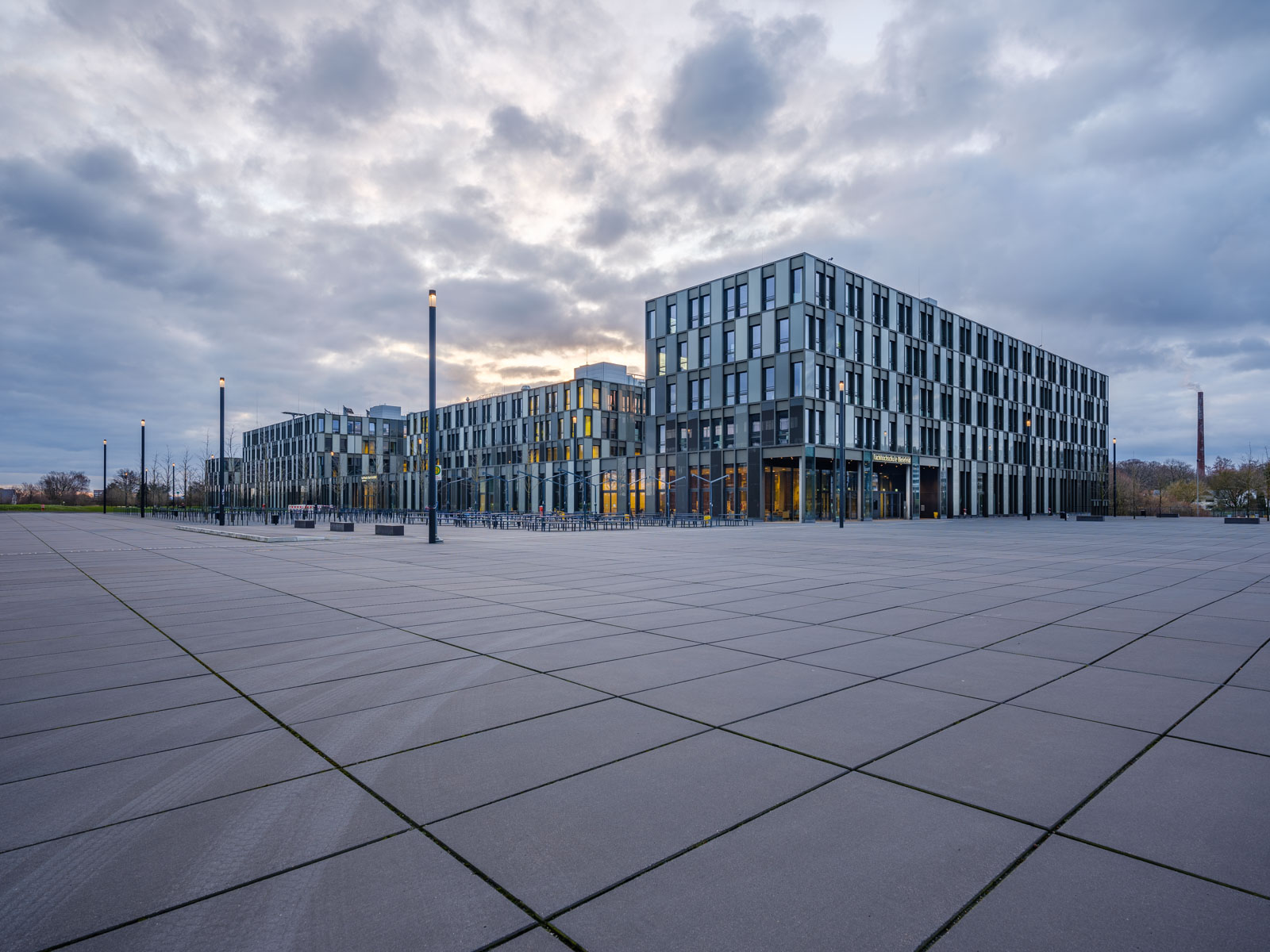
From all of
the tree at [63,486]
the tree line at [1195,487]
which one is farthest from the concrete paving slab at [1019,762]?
the tree at [63,486]

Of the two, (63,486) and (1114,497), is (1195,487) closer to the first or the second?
(1114,497)

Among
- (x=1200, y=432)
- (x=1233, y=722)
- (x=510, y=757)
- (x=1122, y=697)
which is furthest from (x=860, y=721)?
(x=1200, y=432)

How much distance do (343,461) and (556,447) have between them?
52.1 meters

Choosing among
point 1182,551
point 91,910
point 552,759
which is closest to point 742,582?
point 552,759

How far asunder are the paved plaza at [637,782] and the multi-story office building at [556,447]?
5661cm

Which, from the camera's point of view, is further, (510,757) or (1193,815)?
(510,757)

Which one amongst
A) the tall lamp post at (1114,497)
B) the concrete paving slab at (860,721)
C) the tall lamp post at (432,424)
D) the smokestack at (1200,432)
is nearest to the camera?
the concrete paving slab at (860,721)

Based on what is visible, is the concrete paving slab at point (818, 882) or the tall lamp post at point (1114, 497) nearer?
the concrete paving slab at point (818, 882)

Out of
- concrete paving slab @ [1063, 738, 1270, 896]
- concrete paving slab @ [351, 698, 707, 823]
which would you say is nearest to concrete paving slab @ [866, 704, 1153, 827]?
concrete paving slab @ [1063, 738, 1270, 896]

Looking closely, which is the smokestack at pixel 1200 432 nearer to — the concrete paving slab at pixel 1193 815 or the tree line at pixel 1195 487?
the tree line at pixel 1195 487

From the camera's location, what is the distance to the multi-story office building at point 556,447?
7253 centimetres

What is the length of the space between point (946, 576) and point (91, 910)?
13.8 meters

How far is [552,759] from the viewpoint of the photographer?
13.4 ft

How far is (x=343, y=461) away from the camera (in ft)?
379
